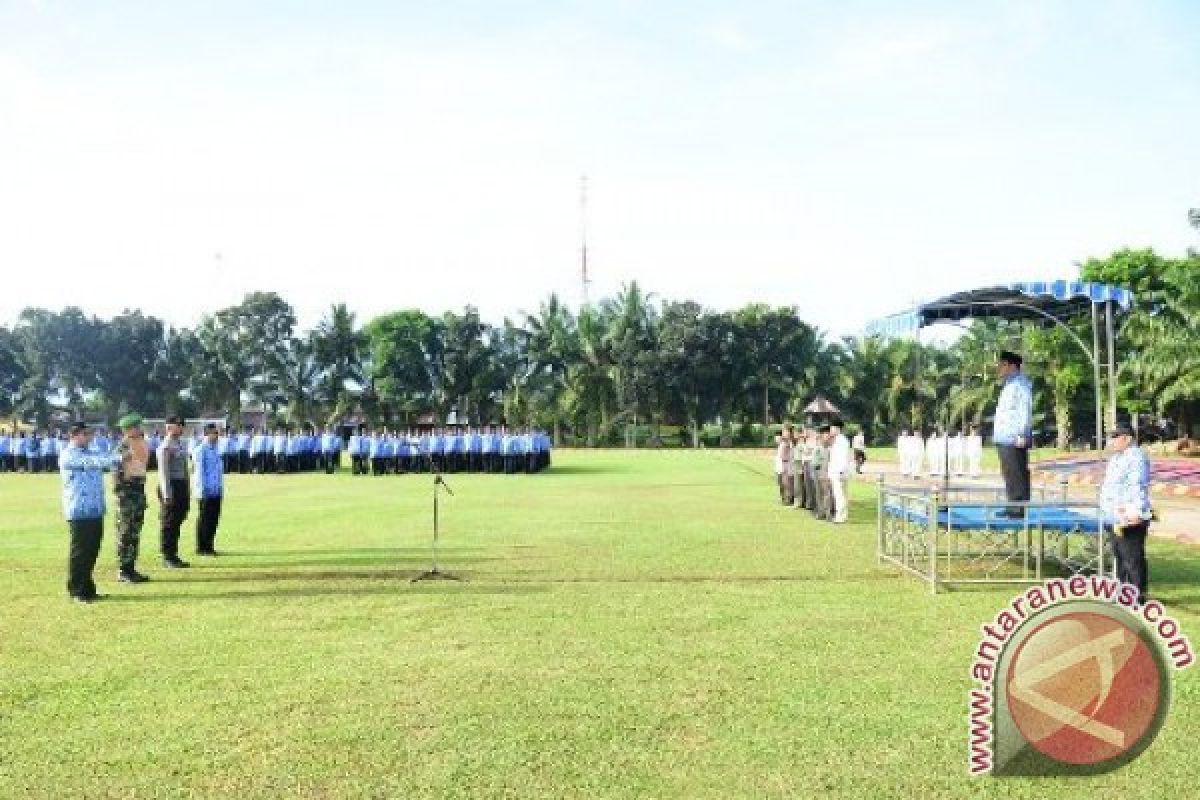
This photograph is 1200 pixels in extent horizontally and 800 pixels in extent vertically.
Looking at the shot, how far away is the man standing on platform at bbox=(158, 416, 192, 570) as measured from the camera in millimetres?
11352

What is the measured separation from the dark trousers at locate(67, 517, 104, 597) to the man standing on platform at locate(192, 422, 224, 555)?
3.03m

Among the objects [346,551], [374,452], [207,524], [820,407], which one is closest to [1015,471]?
[346,551]

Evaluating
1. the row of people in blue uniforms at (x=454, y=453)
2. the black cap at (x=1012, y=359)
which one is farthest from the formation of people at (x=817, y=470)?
the row of people in blue uniforms at (x=454, y=453)

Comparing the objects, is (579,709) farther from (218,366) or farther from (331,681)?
(218,366)

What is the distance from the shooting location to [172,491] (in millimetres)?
11891

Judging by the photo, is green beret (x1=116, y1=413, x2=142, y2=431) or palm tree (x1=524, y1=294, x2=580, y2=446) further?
palm tree (x1=524, y1=294, x2=580, y2=446)

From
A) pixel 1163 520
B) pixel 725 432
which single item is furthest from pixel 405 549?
pixel 725 432

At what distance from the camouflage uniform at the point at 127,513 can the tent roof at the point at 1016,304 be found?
956 cm

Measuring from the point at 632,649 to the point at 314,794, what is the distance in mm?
2909

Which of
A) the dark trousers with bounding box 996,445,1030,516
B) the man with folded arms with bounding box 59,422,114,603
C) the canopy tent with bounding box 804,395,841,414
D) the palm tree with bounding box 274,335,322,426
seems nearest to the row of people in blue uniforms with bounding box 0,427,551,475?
the canopy tent with bounding box 804,395,841,414

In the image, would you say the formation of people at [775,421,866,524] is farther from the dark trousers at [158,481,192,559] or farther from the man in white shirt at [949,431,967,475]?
the dark trousers at [158,481,192,559]

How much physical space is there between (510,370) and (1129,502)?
48865mm

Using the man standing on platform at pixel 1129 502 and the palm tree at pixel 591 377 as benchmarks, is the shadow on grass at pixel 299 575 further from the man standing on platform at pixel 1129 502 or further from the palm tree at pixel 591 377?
the palm tree at pixel 591 377

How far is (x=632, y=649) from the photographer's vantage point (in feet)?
22.8
